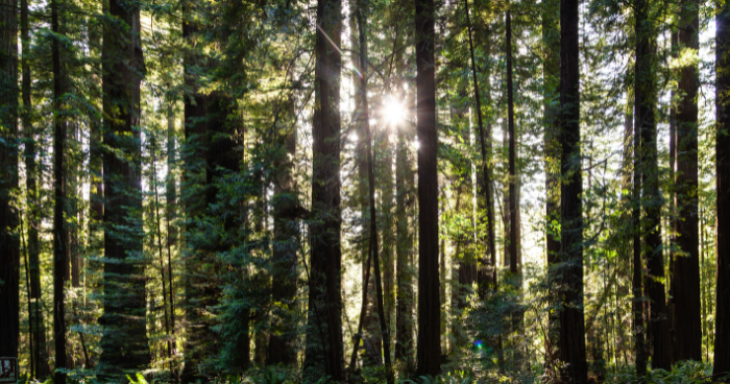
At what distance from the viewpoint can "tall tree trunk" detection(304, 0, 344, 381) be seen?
7.29m

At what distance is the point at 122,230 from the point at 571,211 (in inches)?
366

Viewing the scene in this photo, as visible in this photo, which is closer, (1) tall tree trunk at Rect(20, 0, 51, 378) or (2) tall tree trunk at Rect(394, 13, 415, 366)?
(2) tall tree trunk at Rect(394, 13, 415, 366)

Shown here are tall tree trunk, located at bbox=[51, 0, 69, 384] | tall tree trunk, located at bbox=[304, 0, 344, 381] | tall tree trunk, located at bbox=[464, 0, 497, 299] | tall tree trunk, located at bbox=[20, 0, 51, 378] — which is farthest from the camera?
tall tree trunk, located at bbox=[20, 0, 51, 378]

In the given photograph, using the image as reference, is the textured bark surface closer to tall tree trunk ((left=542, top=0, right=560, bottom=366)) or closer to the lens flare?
the lens flare

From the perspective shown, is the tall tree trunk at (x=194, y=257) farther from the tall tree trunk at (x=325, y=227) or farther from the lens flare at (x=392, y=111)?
the lens flare at (x=392, y=111)

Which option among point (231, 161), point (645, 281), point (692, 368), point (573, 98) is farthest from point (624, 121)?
point (231, 161)

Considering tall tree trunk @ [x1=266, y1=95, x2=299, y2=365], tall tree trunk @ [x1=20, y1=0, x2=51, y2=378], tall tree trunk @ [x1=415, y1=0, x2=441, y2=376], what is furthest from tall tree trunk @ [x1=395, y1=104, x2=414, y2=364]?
tall tree trunk @ [x1=20, y1=0, x2=51, y2=378]

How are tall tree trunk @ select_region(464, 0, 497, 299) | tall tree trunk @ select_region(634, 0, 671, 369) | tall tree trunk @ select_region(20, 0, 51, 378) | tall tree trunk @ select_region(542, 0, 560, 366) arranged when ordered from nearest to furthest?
tall tree trunk @ select_region(634, 0, 671, 369)
tall tree trunk @ select_region(542, 0, 560, 366)
tall tree trunk @ select_region(464, 0, 497, 299)
tall tree trunk @ select_region(20, 0, 51, 378)

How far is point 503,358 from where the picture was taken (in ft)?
25.1

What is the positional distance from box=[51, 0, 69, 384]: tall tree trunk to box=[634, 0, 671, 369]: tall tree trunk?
10.1 m

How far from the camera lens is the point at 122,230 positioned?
9.65m

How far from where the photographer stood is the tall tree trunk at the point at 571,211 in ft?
22.5

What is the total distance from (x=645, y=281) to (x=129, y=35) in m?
13.2

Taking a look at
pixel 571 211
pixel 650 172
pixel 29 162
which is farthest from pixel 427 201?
pixel 29 162
